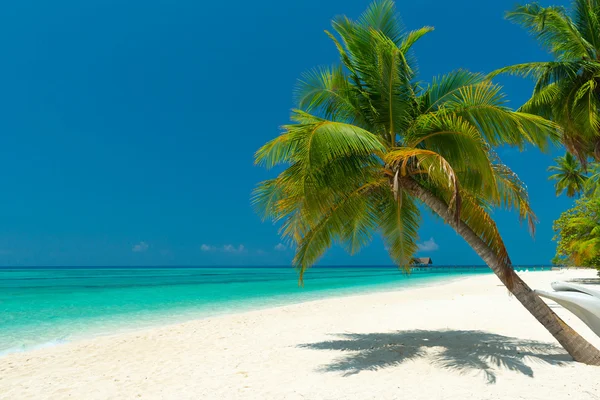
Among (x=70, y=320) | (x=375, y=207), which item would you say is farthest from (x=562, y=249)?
(x=70, y=320)

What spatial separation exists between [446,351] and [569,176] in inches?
1590

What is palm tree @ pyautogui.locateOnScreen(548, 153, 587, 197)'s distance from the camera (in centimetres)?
3916

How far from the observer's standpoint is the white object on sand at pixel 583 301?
5543 millimetres

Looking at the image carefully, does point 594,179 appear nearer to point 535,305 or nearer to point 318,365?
point 535,305

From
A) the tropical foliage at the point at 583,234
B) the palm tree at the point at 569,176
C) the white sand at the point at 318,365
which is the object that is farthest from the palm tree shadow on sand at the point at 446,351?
the palm tree at the point at 569,176

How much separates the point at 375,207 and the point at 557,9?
7885 mm

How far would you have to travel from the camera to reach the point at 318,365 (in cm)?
604

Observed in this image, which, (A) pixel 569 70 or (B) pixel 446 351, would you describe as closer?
(B) pixel 446 351

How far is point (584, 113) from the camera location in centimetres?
1045

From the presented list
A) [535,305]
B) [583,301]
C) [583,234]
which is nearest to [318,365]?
[535,305]

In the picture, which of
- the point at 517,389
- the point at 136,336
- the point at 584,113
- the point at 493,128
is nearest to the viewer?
the point at 517,389

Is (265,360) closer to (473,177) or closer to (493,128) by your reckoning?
(473,177)

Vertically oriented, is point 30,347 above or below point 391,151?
below

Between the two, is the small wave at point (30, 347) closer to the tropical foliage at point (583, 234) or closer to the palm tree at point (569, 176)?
the tropical foliage at point (583, 234)
